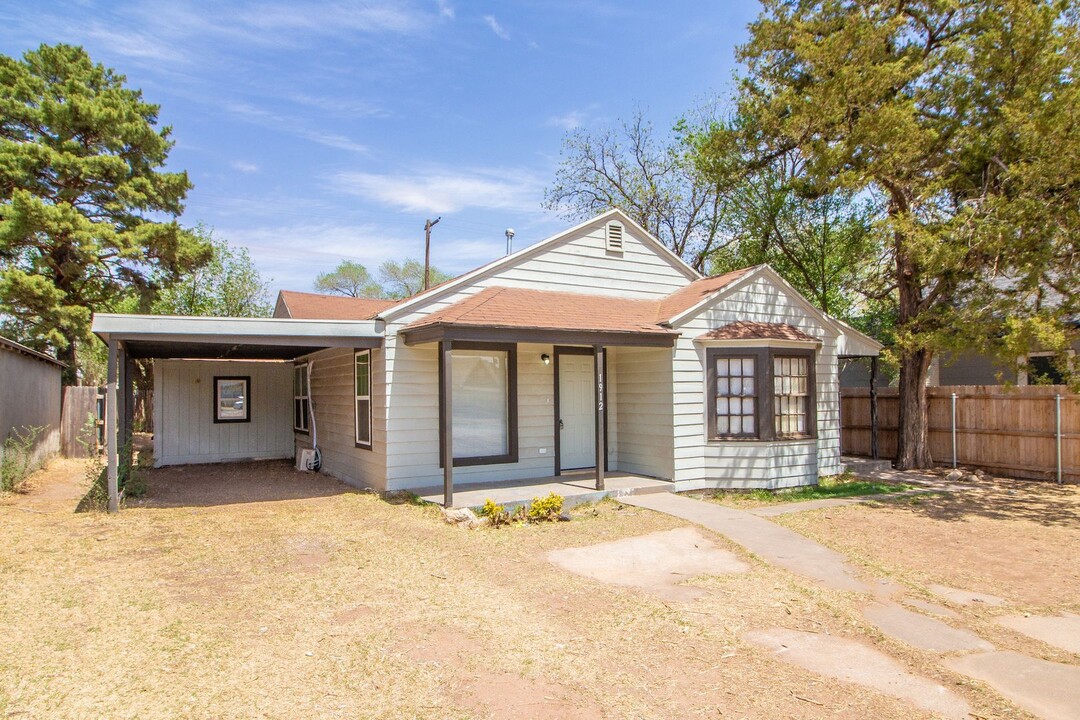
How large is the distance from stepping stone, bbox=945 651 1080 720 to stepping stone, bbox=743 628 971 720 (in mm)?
366

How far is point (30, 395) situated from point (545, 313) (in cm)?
1149

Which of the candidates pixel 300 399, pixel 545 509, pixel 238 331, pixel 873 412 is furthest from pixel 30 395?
pixel 873 412

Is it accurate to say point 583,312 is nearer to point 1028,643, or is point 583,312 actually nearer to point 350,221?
point 1028,643

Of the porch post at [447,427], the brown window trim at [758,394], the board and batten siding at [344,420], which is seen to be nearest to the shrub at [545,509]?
the porch post at [447,427]

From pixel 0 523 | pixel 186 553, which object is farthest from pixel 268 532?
pixel 0 523

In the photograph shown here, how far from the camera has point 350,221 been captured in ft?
98.3

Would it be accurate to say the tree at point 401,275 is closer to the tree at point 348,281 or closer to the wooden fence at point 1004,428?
the tree at point 348,281

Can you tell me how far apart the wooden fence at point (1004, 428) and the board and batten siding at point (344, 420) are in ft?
34.6

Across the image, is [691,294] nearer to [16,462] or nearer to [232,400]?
[232,400]

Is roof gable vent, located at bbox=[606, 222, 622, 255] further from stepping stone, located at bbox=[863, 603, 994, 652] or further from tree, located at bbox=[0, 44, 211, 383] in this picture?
tree, located at bbox=[0, 44, 211, 383]

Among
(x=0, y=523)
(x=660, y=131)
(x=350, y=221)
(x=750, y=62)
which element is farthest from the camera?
(x=350, y=221)

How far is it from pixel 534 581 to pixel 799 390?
7085mm

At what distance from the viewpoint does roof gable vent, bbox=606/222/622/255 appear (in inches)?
480

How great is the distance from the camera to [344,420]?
12039mm
